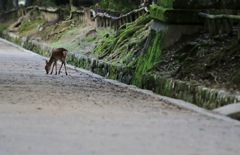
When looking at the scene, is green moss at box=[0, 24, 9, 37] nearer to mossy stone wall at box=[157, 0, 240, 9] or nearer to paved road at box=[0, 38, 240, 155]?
mossy stone wall at box=[157, 0, 240, 9]

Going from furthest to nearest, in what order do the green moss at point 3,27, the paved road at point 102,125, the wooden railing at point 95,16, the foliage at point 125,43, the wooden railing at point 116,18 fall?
the green moss at point 3,27, the wooden railing at point 95,16, the wooden railing at point 116,18, the foliage at point 125,43, the paved road at point 102,125

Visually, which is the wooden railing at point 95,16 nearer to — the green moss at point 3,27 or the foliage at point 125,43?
the foliage at point 125,43

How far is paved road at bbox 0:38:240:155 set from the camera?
968 cm

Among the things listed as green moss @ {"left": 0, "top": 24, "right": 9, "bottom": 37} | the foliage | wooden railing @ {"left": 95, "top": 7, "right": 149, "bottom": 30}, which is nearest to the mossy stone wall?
the foliage

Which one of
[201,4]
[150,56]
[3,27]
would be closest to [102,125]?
[150,56]

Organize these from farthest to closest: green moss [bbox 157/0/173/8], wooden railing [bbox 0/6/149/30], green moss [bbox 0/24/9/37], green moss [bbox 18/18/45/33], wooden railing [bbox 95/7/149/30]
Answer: green moss [bbox 0/24/9/37], green moss [bbox 18/18/45/33], wooden railing [bbox 0/6/149/30], wooden railing [bbox 95/7/149/30], green moss [bbox 157/0/173/8]

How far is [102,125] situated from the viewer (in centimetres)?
1171

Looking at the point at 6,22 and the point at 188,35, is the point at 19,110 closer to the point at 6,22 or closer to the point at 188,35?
the point at 188,35

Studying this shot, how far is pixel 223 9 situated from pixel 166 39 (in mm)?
1835

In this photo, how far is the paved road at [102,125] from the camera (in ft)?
31.8

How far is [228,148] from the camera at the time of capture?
988cm

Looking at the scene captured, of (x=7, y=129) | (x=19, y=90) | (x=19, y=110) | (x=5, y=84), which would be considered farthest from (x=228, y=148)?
(x=5, y=84)

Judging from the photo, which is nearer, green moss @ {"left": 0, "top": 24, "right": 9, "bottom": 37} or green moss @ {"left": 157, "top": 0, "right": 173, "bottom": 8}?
green moss @ {"left": 157, "top": 0, "right": 173, "bottom": 8}

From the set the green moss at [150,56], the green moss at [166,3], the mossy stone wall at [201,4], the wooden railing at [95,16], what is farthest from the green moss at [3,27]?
the mossy stone wall at [201,4]
